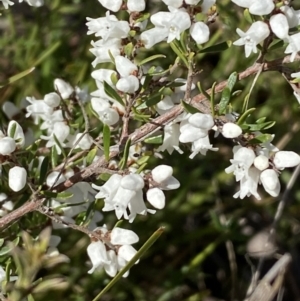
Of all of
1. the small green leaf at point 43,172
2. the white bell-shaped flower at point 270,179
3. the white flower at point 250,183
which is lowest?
the white flower at point 250,183

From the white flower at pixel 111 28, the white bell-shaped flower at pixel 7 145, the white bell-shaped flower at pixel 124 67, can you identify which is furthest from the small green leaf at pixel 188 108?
the white bell-shaped flower at pixel 7 145

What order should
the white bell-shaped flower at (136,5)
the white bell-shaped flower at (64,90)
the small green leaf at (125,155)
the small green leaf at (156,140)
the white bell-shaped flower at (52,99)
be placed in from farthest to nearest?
1. the white bell-shaped flower at (64,90)
2. the white bell-shaped flower at (52,99)
3. the small green leaf at (156,140)
4. the white bell-shaped flower at (136,5)
5. the small green leaf at (125,155)

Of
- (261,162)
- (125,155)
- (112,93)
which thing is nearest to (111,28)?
(112,93)

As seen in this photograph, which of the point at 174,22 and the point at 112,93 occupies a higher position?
the point at 174,22

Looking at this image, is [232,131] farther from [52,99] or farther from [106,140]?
[52,99]

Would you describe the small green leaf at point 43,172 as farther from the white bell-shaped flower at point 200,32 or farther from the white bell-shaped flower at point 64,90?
the white bell-shaped flower at point 200,32

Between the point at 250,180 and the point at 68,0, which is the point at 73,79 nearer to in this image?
the point at 68,0
